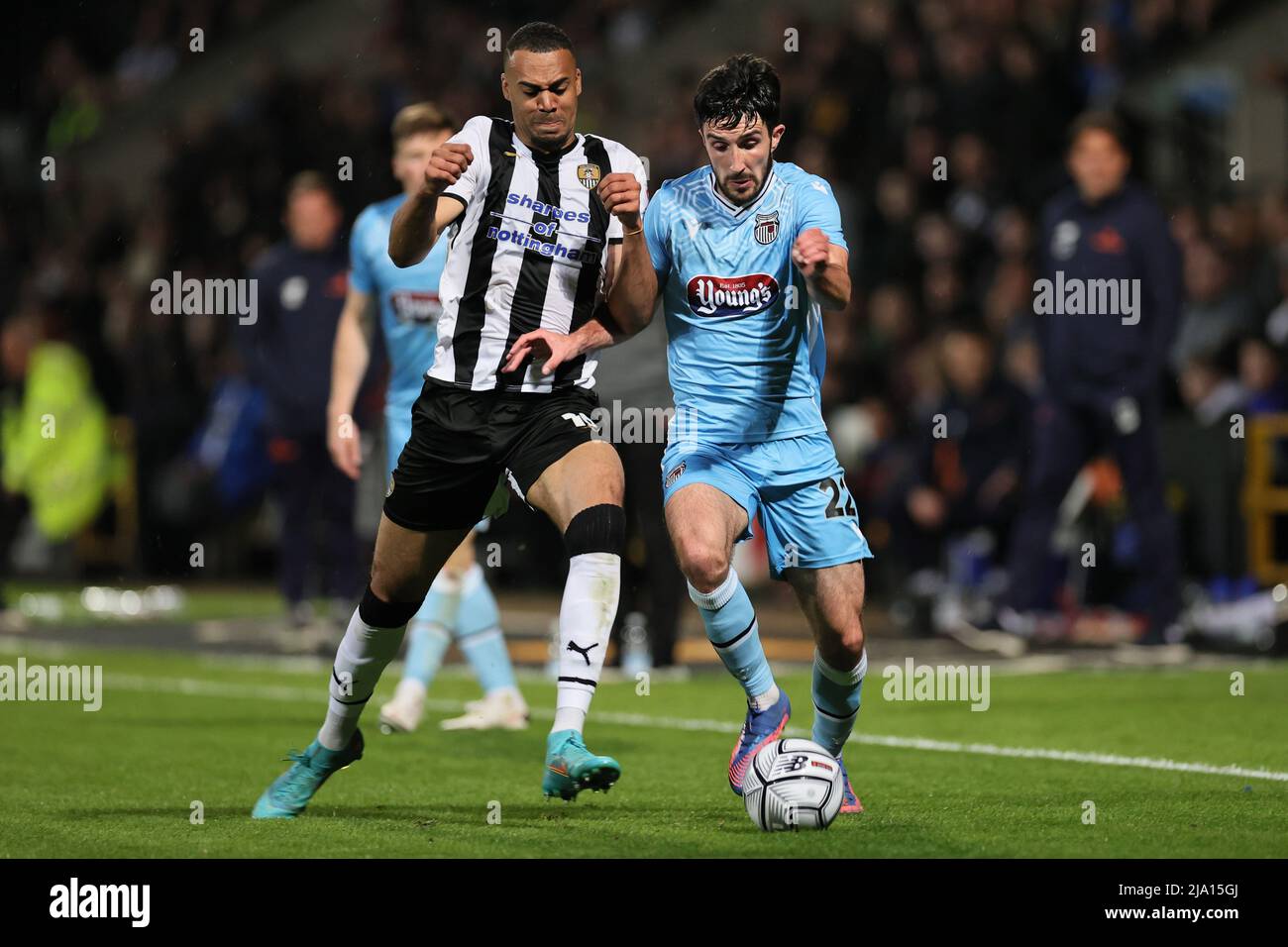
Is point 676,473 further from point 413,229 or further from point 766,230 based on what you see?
point 413,229

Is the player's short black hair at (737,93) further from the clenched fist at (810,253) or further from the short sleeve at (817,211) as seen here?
the clenched fist at (810,253)

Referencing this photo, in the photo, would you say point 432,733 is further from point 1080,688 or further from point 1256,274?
point 1256,274

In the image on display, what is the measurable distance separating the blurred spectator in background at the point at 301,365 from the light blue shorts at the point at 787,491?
6198mm

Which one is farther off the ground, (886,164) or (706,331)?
(886,164)

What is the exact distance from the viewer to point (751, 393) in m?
6.93

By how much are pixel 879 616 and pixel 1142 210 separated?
13.1 feet

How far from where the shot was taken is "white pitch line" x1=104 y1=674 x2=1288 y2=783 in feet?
25.7

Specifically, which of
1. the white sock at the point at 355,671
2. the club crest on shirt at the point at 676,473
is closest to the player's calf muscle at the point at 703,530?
the club crest on shirt at the point at 676,473

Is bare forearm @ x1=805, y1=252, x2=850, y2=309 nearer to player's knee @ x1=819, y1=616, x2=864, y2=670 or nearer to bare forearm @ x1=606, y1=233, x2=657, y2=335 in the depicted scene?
bare forearm @ x1=606, y1=233, x2=657, y2=335

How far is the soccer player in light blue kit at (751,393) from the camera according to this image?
674cm

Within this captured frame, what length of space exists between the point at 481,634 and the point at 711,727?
1.14 metres

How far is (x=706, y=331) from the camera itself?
6957mm

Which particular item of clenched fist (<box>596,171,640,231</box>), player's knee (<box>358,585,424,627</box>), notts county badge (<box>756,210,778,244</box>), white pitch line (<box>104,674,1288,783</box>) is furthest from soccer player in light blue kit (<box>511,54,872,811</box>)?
white pitch line (<box>104,674,1288,783</box>)
